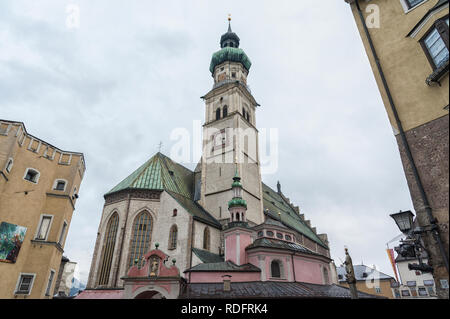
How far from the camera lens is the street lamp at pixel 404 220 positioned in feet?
22.3

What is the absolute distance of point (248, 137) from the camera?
36094 millimetres

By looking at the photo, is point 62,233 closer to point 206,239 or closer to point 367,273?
point 206,239

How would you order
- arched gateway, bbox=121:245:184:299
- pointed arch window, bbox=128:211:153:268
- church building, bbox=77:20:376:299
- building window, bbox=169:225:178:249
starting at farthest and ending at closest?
1. building window, bbox=169:225:178:249
2. pointed arch window, bbox=128:211:153:268
3. church building, bbox=77:20:376:299
4. arched gateway, bbox=121:245:184:299

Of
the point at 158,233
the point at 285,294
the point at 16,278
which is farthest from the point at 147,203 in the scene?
the point at 285,294

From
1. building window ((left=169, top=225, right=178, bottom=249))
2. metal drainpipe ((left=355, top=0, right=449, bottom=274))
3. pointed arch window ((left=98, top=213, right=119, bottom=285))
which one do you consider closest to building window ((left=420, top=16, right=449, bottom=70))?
metal drainpipe ((left=355, top=0, right=449, bottom=274))

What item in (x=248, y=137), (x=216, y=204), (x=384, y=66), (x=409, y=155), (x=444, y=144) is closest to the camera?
(x=444, y=144)

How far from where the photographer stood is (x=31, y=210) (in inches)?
607

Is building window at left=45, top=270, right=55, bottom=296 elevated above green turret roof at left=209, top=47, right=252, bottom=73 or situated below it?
below

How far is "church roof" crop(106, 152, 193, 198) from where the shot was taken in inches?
1086

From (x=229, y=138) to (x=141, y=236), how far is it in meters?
15.7

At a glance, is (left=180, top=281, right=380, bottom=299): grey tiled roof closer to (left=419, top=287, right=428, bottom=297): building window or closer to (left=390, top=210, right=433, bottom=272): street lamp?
(left=390, top=210, right=433, bottom=272): street lamp

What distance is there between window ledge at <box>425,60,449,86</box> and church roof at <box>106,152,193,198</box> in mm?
23872
